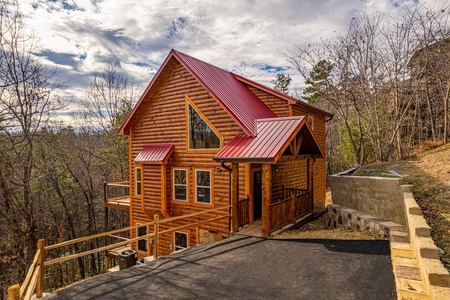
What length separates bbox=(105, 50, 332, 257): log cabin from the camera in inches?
361

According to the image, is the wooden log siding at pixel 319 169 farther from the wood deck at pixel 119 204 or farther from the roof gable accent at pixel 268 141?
the wood deck at pixel 119 204

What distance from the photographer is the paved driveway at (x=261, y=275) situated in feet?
16.7

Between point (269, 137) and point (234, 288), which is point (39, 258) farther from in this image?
point (269, 137)

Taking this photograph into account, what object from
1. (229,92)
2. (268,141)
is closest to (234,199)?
(268,141)

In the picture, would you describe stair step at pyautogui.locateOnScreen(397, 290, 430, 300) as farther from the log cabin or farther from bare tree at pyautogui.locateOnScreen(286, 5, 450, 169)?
bare tree at pyautogui.locateOnScreen(286, 5, 450, 169)

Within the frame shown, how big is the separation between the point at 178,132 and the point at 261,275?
7.81 metres

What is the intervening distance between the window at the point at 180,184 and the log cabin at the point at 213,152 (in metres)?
0.05

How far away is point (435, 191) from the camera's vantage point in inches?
312

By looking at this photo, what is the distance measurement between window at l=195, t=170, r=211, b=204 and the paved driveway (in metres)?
3.73

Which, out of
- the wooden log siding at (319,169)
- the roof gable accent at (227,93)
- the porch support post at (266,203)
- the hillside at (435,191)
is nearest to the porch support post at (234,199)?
the porch support post at (266,203)

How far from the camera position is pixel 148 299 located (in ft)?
16.5

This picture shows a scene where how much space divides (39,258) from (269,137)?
6.93 m

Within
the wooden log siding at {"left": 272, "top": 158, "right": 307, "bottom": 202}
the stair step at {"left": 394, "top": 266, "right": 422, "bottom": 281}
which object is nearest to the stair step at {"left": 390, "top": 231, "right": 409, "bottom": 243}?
the stair step at {"left": 394, "top": 266, "right": 422, "bottom": 281}

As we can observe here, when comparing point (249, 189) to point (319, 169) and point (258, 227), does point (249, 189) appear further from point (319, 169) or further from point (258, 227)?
point (319, 169)
